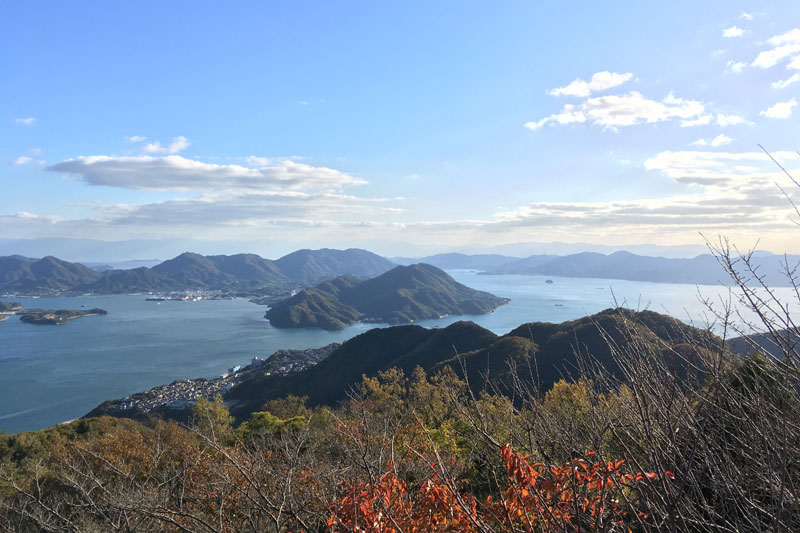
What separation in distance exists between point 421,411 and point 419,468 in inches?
325

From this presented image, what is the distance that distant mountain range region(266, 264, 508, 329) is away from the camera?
97938mm

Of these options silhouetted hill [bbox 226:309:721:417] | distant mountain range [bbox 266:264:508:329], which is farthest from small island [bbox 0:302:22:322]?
silhouetted hill [bbox 226:309:721:417]

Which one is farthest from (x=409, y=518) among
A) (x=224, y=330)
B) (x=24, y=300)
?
(x=24, y=300)

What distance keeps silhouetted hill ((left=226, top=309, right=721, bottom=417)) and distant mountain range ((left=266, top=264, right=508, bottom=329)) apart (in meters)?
47.0

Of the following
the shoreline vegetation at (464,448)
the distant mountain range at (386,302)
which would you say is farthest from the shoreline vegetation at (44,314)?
the shoreline vegetation at (464,448)

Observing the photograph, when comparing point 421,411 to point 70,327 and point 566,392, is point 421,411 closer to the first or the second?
point 566,392

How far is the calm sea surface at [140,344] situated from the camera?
4341 cm

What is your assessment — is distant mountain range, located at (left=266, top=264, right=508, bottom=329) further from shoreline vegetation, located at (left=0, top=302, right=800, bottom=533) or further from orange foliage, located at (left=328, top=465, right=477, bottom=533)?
orange foliage, located at (left=328, top=465, right=477, bottom=533)

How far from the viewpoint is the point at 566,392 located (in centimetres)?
1648

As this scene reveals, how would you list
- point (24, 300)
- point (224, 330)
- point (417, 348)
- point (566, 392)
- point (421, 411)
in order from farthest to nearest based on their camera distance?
point (24, 300) < point (224, 330) < point (417, 348) < point (566, 392) < point (421, 411)

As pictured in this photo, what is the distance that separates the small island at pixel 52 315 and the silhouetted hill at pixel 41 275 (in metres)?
61.8

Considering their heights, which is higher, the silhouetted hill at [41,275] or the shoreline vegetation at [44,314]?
the silhouetted hill at [41,275]

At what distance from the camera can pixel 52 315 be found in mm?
98562

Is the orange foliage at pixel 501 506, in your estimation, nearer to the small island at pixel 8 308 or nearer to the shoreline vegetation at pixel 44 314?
the shoreline vegetation at pixel 44 314
